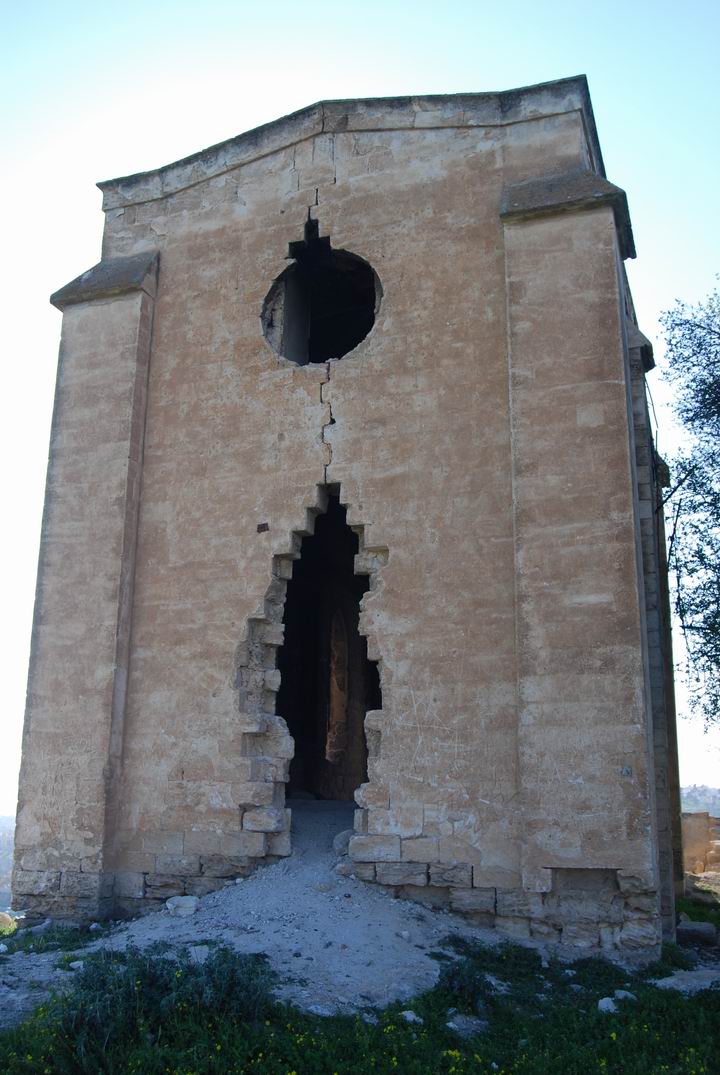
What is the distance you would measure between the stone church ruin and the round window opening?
0.06 metres

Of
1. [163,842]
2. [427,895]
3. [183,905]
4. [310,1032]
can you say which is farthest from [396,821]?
[310,1032]

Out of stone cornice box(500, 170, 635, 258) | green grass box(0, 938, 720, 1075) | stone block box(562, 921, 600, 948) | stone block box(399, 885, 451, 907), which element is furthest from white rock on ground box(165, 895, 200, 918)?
stone cornice box(500, 170, 635, 258)

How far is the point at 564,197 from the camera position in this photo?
8.67 m

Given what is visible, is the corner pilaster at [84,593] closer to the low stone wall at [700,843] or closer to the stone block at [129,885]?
the stone block at [129,885]

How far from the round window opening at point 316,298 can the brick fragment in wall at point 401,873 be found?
16.8 feet

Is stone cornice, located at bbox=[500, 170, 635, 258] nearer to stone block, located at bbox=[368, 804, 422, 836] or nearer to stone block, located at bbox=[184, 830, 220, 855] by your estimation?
stone block, located at bbox=[368, 804, 422, 836]

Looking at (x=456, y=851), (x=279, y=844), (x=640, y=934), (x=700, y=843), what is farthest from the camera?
(x=700, y=843)

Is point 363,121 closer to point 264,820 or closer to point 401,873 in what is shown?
point 264,820

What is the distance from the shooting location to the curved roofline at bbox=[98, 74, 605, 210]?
30.4 ft

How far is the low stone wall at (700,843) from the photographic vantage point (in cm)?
1850

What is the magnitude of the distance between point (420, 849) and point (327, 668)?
5.88 meters

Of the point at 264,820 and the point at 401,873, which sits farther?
the point at 264,820

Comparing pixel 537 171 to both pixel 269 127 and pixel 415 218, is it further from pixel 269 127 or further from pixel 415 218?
pixel 269 127

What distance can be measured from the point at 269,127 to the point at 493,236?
3051 mm
